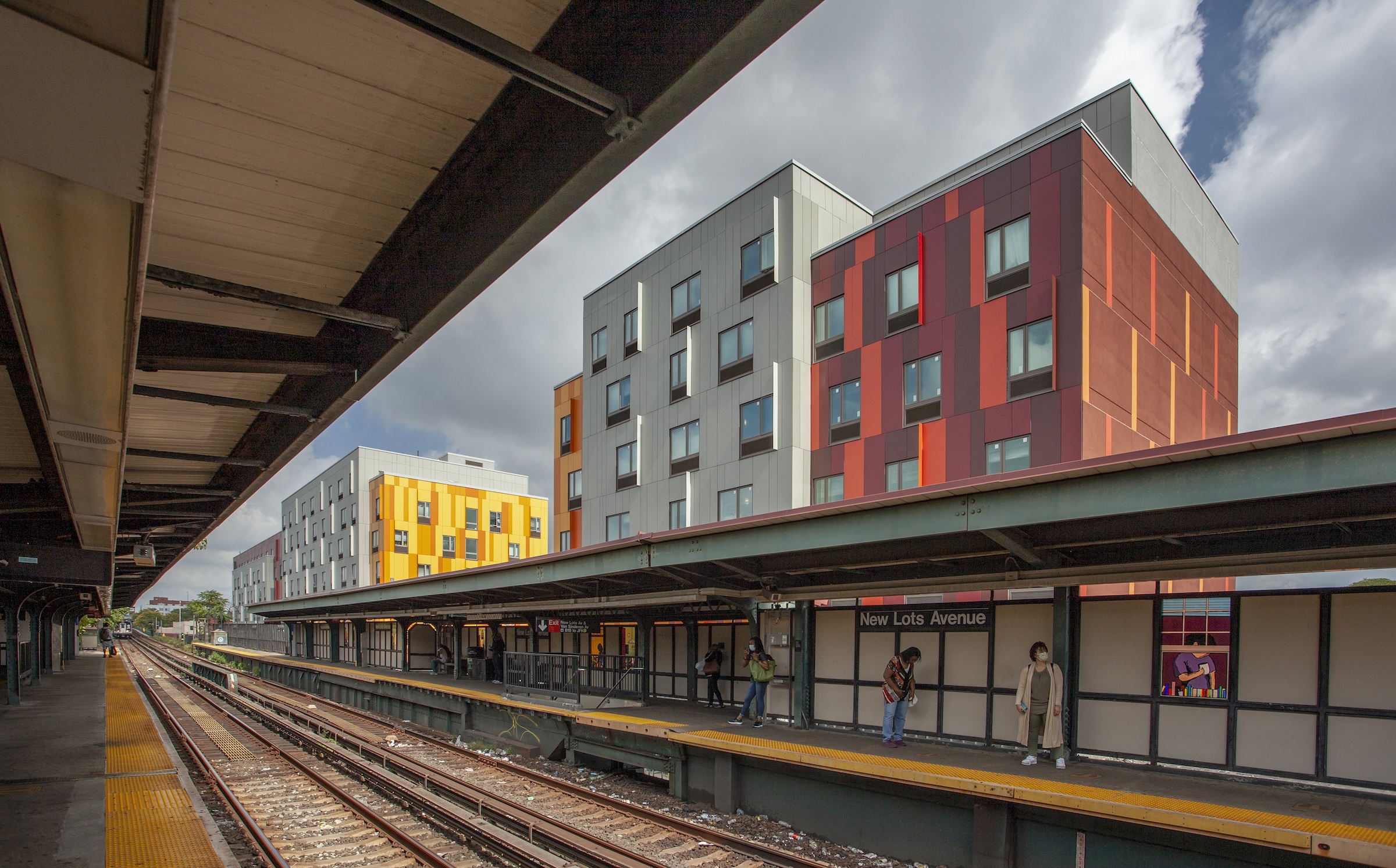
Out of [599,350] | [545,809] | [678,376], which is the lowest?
[545,809]

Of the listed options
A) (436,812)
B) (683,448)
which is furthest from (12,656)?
(683,448)

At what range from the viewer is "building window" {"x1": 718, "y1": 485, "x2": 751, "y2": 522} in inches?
1021

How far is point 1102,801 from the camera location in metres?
7.75

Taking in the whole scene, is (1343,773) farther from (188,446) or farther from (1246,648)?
(188,446)

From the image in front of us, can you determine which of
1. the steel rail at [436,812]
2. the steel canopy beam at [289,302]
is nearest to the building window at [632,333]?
the steel rail at [436,812]

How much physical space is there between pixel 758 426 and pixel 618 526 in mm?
8675

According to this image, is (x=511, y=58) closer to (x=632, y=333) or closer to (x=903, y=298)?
(x=903, y=298)

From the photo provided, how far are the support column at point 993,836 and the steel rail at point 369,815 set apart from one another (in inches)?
238

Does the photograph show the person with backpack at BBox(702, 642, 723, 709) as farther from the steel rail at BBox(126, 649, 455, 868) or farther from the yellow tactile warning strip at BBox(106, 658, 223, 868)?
the yellow tactile warning strip at BBox(106, 658, 223, 868)

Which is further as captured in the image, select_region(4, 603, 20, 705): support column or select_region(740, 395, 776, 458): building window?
select_region(740, 395, 776, 458): building window

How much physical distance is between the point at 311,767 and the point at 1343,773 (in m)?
16.3

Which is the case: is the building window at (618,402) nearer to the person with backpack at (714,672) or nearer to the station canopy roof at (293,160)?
the person with backpack at (714,672)

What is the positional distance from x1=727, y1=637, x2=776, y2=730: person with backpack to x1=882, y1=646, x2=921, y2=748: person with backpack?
257 cm

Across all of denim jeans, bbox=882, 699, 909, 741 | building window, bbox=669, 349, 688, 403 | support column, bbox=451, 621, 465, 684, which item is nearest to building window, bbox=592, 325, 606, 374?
building window, bbox=669, 349, 688, 403
